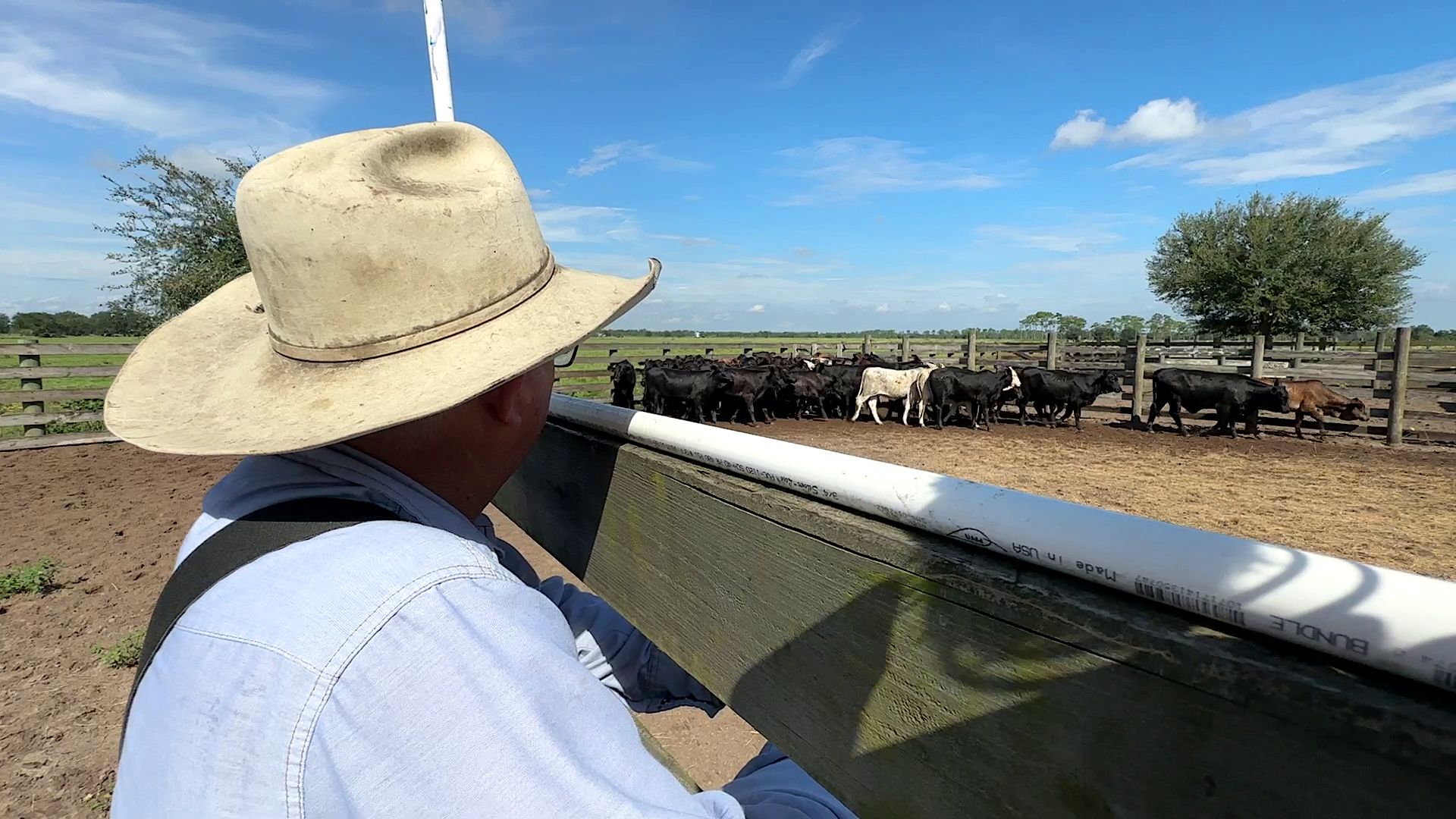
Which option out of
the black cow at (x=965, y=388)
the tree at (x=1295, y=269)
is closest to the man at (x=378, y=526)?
the black cow at (x=965, y=388)

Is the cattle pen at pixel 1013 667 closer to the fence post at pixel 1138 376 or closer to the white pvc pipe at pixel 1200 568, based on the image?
the white pvc pipe at pixel 1200 568

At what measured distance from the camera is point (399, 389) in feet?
3.22

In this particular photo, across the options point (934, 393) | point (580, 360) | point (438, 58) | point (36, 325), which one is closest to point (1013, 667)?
point (438, 58)

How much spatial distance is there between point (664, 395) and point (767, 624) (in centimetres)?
1644

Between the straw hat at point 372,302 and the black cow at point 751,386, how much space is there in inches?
627

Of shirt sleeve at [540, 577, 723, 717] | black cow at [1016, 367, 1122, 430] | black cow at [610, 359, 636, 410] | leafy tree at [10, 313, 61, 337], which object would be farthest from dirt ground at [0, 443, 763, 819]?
leafy tree at [10, 313, 61, 337]

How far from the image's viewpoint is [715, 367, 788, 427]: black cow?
1739 centimetres

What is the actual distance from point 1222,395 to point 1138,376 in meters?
2.80

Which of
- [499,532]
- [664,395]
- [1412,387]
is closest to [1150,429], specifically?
[1412,387]

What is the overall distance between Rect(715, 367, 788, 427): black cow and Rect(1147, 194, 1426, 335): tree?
2540 centimetres

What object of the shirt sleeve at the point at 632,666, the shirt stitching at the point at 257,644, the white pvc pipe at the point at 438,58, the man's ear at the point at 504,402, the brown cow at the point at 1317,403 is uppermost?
the white pvc pipe at the point at 438,58

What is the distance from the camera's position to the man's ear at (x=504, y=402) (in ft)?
3.58

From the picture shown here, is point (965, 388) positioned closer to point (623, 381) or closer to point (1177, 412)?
point (1177, 412)

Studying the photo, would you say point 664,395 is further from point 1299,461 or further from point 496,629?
point 496,629
